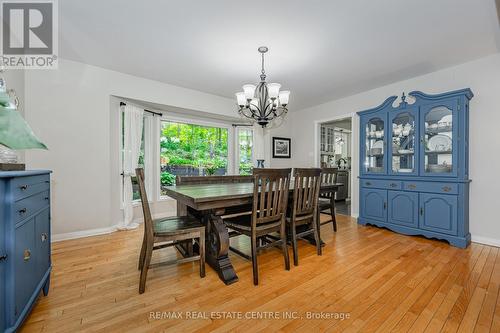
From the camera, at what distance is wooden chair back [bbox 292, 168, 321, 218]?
220 centimetres

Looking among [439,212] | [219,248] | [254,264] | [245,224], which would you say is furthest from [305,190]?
[439,212]

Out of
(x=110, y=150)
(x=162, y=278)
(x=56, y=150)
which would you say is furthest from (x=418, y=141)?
(x=56, y=150)

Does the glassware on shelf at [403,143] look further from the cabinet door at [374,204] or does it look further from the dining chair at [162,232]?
the dining chair at [162,232]

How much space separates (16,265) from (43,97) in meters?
2.51

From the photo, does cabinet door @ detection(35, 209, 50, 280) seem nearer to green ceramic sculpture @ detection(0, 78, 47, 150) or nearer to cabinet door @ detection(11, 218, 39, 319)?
cabinet door @ detection(11, 218, 39, 319)

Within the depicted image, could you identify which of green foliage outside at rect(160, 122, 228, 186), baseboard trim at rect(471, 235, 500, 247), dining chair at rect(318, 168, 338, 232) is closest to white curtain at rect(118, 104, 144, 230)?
green foliage outside at rect(160, 122, 228, 186)

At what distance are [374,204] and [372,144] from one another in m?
1.02

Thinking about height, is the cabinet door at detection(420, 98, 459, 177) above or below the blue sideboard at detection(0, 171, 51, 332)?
above

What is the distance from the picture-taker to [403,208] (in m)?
3.15

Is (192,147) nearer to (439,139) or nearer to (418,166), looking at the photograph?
(418,166)

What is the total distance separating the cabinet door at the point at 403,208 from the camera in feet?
10.0

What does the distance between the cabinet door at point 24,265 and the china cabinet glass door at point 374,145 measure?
408cm

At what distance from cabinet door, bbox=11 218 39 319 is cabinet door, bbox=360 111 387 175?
13.3ft

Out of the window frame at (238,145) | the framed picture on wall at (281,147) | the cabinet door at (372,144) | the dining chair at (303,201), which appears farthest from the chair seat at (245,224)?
the framed picture on wall at (281,147)
